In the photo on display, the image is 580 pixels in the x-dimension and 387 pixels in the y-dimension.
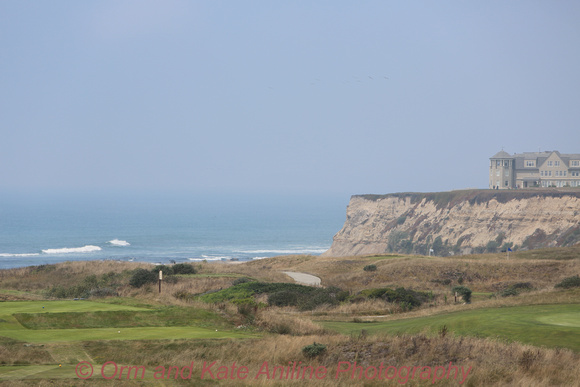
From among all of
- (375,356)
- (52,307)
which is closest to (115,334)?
(52,307)

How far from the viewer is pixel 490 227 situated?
105 meters

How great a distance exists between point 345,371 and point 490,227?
3818 inches

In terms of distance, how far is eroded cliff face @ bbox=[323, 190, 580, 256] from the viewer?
96.4m

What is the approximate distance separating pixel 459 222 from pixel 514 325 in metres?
97.8

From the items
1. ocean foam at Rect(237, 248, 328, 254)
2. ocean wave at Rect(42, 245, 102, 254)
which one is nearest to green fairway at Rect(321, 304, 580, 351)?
ocean wave at Rect(42, 245, 102, 254)

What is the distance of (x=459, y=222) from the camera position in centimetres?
11138

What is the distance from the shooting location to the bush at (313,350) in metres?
14.7

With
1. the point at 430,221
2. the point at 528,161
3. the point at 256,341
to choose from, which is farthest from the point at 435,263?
the point at 528,161

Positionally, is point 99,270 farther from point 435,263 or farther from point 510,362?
point 510,362

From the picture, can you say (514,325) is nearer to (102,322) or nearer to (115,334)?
(115,334)

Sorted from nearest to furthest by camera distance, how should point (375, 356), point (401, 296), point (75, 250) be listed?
point (375, 356) → point (401, 296) → point (75, 250)

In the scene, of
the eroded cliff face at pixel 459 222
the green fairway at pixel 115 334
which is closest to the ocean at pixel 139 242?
the eroded cliff face at pixel 459 222

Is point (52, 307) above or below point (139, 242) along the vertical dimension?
above

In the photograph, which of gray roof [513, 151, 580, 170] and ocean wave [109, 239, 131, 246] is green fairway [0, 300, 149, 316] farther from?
ocean wave [109, 239, 131, 246]
